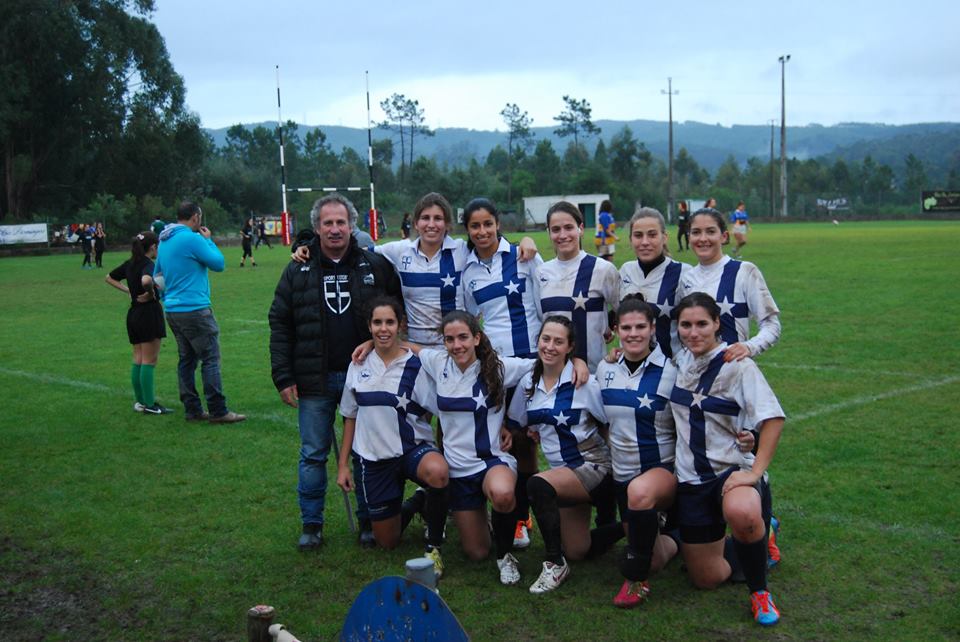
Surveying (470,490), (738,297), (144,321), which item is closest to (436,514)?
(470,490)

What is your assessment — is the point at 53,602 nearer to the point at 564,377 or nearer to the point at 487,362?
the point at 487,362

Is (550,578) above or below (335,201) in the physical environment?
below

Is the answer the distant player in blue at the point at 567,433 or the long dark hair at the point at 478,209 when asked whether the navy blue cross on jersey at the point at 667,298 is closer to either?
the distant player in blue at the point at 567,433

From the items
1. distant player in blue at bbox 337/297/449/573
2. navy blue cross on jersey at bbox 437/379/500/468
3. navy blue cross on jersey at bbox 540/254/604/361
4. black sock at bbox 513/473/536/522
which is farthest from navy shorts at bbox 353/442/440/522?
navy blue cross on jersey at bbox 540/254/604/361

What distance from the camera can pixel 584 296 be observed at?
533cm

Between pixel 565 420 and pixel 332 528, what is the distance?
1.80 meters

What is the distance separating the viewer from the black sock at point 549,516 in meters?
4.75

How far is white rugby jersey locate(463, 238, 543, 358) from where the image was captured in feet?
18.1

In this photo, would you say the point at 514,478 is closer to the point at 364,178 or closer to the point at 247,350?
the point at 247,350

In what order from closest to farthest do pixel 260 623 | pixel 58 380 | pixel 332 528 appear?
pixel 260 623 < pixel 332 528 < pixel 58 380

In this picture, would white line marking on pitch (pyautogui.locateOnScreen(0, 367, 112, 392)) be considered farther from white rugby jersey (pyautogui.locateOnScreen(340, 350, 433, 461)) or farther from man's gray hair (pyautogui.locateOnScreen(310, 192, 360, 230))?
white rugby jersey (pyautogui.locateOnScreen(340, 350, 433, 461))

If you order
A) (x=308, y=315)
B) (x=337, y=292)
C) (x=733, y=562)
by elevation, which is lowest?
(x=733, y=562)

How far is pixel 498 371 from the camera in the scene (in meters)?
5.13

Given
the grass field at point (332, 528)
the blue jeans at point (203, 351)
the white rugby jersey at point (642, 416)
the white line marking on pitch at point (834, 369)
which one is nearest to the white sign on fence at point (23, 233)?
the grass field at point (332, 528)
